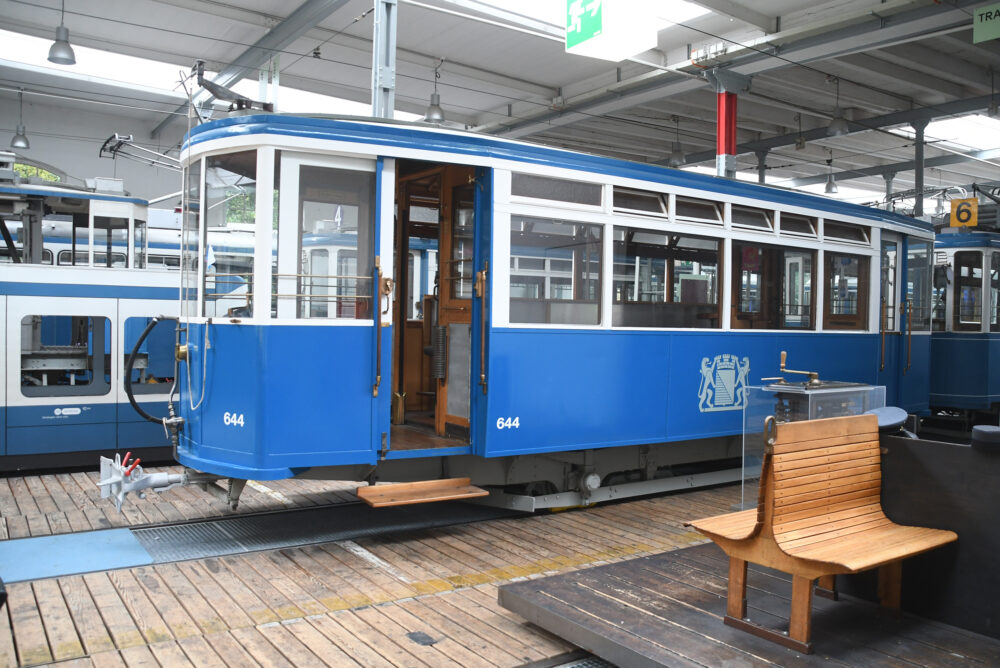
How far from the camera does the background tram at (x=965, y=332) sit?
37.2 ft

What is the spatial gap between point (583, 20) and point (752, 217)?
8.66 ft

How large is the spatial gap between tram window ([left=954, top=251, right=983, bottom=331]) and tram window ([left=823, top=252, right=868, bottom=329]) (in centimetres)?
412

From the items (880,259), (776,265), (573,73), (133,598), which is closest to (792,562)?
(133,598)

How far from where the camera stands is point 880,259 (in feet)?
28.5

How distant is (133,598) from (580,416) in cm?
332

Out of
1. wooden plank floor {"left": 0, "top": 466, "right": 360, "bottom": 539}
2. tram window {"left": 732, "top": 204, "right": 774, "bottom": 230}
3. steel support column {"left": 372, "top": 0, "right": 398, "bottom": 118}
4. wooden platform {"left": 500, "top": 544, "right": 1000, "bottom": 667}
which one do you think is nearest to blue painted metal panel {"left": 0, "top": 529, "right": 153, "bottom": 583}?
wooden plank floor {"left": 0, "top": 466, "right": 360, "bottom": 539}

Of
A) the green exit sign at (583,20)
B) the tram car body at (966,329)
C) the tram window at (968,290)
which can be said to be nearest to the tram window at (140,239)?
the green exit sign at (583,20)

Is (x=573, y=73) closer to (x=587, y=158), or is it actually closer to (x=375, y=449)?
(x=587, y=158)

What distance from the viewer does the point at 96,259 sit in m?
9.33

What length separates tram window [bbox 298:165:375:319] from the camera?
5148mm

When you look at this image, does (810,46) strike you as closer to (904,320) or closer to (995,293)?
(904,320)

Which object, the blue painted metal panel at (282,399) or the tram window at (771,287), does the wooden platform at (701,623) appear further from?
the tram window at (771,287)

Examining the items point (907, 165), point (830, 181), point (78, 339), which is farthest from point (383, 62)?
point (830, 181)

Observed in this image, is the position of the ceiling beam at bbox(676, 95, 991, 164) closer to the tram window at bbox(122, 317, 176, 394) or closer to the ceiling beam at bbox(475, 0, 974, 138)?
the ceiling beam at bbox(475, 0, 974, 138)
